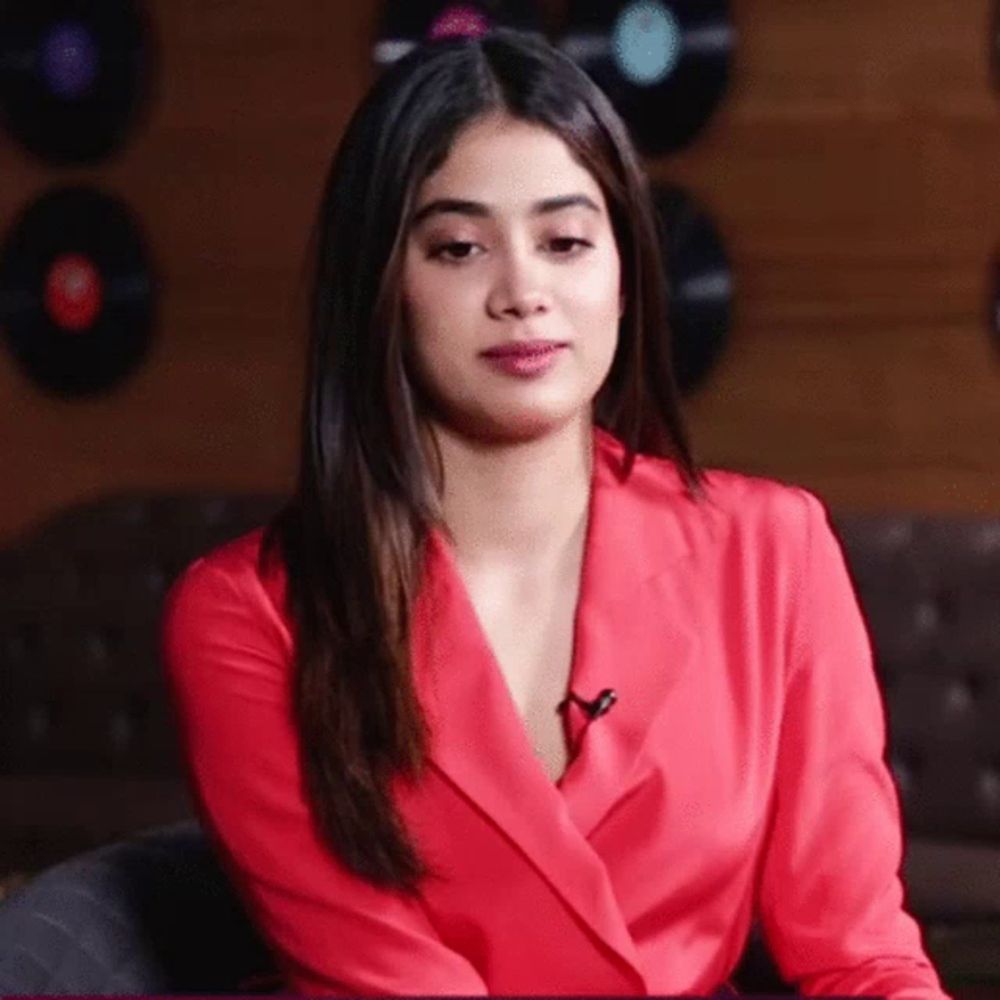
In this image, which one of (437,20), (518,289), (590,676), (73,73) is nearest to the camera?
(518,289)

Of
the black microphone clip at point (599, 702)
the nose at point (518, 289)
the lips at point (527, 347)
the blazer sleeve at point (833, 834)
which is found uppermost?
the nose at point (518, 289)

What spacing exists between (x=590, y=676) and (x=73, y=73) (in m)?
2.68

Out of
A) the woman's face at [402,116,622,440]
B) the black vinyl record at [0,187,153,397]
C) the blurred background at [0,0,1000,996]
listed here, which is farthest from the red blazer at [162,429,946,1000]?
the black vinyl record at [0,187,153,397]

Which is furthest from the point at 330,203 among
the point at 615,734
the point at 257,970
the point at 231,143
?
the point at 231,143

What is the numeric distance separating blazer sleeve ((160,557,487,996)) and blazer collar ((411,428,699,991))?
10cm

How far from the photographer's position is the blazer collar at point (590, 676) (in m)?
1.47

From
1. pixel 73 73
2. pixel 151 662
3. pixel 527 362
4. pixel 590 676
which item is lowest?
pixel 151 662

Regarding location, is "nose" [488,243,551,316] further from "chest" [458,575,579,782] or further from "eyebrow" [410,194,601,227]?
"chest" [458,575,579,782]

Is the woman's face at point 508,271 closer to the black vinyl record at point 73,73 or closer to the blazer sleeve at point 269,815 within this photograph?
the blazer sleeve at point 269,815

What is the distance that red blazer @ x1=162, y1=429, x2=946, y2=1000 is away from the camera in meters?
1.48

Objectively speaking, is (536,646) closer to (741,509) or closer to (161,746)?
(741,509)

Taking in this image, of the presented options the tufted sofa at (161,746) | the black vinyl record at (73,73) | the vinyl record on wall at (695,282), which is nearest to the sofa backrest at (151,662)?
the tufted sofa at (161,746)

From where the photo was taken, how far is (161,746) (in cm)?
371

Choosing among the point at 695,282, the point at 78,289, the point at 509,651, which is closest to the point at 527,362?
the point at 509,651
